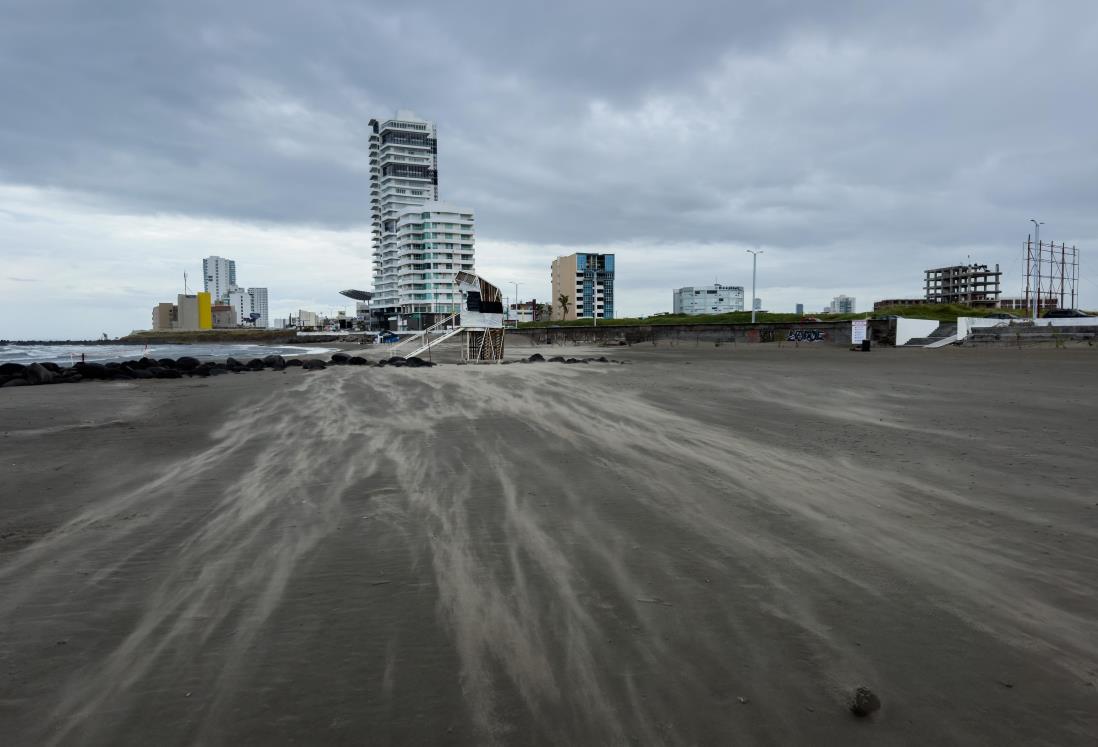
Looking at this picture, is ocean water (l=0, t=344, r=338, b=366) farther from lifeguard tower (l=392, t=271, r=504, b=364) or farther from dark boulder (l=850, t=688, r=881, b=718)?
dark boulder (l=850, t=688, r=881, b=718)

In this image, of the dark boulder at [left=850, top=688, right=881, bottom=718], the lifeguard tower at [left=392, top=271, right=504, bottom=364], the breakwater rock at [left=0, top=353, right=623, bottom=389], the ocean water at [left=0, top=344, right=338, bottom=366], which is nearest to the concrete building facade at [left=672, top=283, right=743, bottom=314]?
the ocean water at [left=0, top=344, right=338, bottom=366]

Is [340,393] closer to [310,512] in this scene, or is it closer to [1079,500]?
[310,512]

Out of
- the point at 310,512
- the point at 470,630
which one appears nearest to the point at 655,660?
the point at 470,630

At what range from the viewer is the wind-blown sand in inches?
106

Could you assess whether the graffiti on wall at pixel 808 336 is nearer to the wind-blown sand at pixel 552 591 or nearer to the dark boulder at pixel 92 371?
the wind-blown sand at pixel 552 591

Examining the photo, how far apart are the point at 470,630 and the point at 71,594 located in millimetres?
2922

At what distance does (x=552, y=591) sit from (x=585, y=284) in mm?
155680

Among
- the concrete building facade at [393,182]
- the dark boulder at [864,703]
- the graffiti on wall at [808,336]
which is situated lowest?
the dark boulder at [864,703]

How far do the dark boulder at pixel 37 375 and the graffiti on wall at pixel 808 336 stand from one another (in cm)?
5189

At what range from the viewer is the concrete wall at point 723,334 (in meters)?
49.2

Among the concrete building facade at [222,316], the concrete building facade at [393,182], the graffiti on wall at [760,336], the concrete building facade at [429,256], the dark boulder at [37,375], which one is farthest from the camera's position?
the concrete building facade at [222,316]

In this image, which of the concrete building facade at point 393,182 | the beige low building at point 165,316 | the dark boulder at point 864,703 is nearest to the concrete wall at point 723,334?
the dark boulder at point 864,703

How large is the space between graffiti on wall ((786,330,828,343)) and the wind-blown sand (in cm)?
4495

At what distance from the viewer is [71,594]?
12.9 feet
